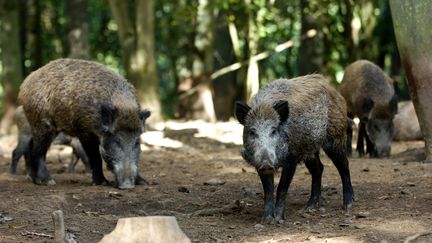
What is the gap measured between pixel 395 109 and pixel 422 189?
4537 millimetres

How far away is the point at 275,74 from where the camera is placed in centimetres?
3272

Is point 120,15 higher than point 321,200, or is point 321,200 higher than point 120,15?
point 120,15

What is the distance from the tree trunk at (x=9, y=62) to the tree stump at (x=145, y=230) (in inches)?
494

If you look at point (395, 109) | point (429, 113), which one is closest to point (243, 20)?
point (395, 109)

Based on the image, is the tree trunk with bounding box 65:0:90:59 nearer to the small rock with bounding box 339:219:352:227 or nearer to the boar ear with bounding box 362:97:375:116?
the boar ear with bounding box 362:97:375:116

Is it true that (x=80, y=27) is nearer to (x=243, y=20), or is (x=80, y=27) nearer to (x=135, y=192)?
(x=243, y=20)

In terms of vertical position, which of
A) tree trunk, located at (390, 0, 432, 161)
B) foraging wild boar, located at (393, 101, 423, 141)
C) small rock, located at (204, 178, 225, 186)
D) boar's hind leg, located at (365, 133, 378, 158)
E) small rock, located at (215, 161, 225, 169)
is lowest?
small rock, located at (204, 178, 225, 186)

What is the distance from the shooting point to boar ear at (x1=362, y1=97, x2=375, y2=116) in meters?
12.4

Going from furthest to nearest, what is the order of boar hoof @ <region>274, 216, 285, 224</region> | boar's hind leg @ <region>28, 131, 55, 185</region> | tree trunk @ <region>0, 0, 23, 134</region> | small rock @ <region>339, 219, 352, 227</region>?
1. tree trunk @ <region>0, 0, 23, 134</region>
2. boar's hind leg @ <region>28, 131, 55, 185</region>
3. boar hoof @ <region>274, 216, 285, 224</region>
4. small rock @ <region>339, 219, 352, 227</region>

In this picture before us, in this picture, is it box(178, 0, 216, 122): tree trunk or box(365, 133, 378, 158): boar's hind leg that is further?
box(178, 0, 216, 122): tree trunk

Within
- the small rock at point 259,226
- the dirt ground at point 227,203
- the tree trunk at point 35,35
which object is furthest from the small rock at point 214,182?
the tree trunk at point 35,35

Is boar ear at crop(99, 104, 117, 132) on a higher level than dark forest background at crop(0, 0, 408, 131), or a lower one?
lower

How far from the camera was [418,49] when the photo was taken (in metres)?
9.86

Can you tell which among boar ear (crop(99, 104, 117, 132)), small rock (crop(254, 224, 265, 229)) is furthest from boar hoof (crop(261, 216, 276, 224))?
boar ear (crop(99, 104, 117, 132))
